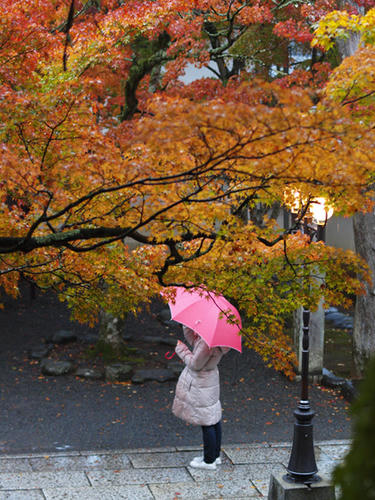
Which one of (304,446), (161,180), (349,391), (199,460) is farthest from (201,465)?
(349,391)

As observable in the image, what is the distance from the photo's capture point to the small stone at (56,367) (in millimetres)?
13081

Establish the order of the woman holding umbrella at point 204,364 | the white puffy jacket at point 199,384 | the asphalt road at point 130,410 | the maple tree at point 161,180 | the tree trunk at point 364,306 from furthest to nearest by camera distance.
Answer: the tree trunk at point 364,306 < the asphalt road at point 130,410 < the white puffy jacket at point 199,384 < the woman holding umbrella at point 204,364 < the maple tree at point 161,180

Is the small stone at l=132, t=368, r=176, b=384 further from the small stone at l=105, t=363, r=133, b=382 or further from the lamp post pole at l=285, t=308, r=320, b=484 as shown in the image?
the lamp post pole at l=285, t=308, r=320, b=484

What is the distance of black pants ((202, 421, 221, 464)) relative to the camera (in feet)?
25.6

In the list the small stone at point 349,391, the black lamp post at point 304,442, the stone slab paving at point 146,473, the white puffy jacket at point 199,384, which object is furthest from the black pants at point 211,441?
the small stone at point 349,391

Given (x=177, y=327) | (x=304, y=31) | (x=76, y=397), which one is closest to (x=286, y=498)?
(x=76, y=397)

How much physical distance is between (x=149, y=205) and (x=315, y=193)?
1470 mm

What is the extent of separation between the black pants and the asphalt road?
1.78m

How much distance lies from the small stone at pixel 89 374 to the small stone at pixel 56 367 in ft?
0.80

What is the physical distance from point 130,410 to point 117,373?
171 centimetres

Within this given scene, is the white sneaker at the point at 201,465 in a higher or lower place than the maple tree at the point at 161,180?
lower

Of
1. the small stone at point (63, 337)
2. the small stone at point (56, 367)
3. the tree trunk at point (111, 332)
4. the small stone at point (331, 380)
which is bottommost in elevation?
the small stone at point (331, 380)

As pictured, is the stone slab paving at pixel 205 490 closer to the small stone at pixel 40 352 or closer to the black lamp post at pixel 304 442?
the black lamp post at pixel 304 442

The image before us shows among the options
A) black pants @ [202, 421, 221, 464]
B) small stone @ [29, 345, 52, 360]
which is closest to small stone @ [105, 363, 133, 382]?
small stone @ [29, 345, 52, 360]
